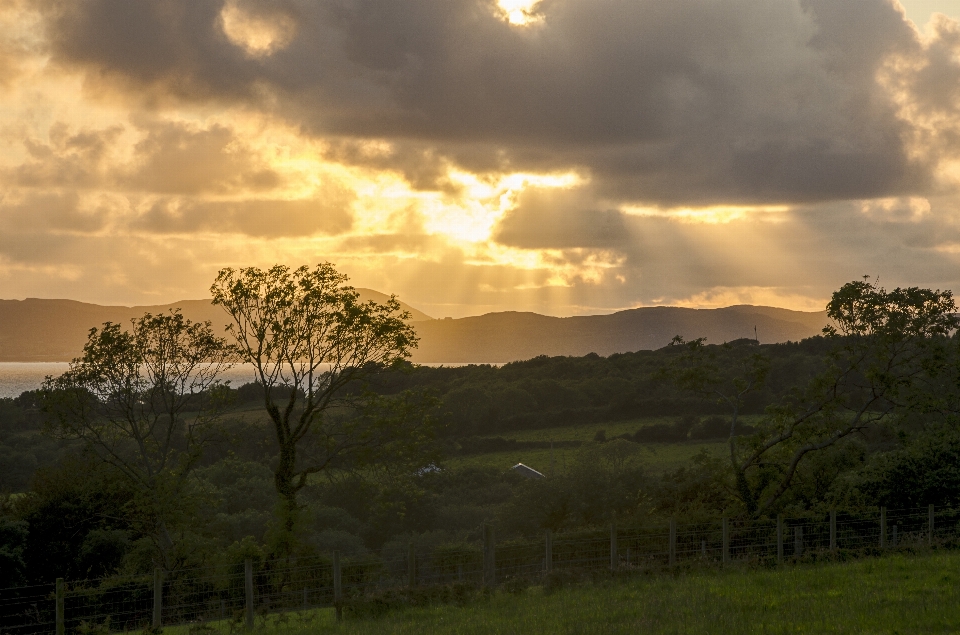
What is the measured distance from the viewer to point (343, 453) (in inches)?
1702

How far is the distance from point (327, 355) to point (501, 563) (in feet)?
38.3

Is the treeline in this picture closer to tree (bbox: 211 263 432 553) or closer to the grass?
Answer: the grass

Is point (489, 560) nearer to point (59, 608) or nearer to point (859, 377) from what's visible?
point (59, 608)

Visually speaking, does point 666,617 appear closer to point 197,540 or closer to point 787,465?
point 787,465

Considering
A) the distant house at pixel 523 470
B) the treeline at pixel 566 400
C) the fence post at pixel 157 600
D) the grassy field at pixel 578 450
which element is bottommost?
the distant house at pixel 523 470

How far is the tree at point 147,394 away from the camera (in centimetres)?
4478

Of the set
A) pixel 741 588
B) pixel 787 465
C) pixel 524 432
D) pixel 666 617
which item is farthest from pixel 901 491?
pixel 524 432

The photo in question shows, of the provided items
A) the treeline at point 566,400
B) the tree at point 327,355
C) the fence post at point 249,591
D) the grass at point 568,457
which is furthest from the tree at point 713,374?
the treeline at point 566,400

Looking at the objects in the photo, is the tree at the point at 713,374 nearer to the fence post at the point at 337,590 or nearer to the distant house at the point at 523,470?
the fence post at the point at 337,590

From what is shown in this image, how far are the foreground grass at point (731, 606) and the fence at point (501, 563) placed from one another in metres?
1.85

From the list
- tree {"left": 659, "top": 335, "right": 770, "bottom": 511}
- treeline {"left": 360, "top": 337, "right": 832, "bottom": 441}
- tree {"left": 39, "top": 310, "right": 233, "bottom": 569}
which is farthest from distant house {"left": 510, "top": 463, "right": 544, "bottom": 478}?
tree {"left": 659, "top": 335, "right": 770, "bottom": 511}

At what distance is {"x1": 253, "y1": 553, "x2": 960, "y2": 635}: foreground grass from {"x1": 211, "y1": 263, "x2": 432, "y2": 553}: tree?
685 inches

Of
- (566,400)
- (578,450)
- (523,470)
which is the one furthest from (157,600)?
(566,400)

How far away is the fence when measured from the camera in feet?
89.4
